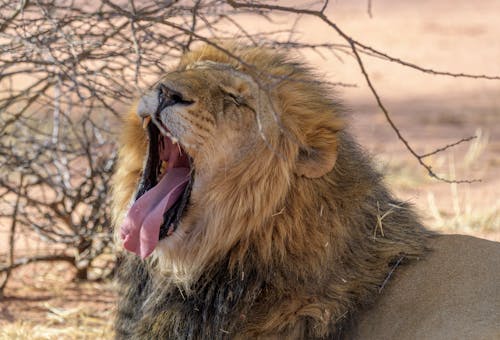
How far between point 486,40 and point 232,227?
1146cm

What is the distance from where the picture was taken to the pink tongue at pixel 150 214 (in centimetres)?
347

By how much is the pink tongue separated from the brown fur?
8 cm

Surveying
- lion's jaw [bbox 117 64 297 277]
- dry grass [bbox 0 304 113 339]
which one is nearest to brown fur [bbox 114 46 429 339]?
lion's jaw [bbox 117 64 297 277]

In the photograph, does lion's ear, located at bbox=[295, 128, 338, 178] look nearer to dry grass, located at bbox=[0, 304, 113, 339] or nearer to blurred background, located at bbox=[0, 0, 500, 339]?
blurred background, located at bbox=[0, 0, 500, 339]

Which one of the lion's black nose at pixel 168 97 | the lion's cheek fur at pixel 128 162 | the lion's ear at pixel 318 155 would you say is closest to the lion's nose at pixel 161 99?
the lion's black nose at pixel 168 97

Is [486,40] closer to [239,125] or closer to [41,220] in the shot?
[41,220]

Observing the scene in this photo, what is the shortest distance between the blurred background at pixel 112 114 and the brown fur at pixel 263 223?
260 mm

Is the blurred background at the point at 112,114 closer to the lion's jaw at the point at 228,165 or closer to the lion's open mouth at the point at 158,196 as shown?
the lion's jaw at the point at 228,165

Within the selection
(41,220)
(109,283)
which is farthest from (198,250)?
(41,220)

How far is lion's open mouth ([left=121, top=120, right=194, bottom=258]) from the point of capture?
11.4 feet

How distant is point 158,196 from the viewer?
11.8 ft

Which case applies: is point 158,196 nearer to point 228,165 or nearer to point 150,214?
point 150,214

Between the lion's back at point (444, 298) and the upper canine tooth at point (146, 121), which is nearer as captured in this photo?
the lion's back at point (444, 298)

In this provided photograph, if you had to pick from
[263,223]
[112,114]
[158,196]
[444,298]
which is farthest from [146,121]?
[112,114]
